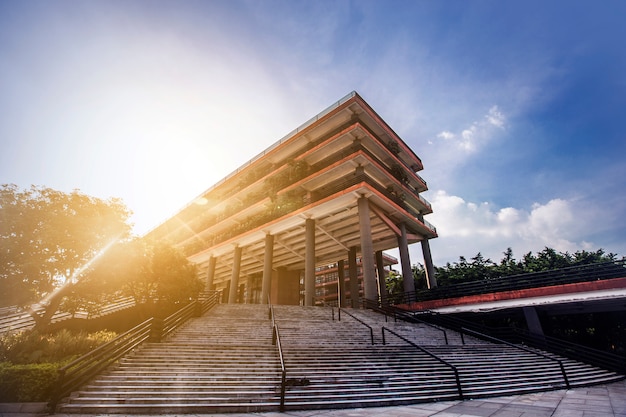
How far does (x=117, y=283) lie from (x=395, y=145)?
78.3ft

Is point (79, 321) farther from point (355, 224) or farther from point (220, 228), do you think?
point (355, 224)

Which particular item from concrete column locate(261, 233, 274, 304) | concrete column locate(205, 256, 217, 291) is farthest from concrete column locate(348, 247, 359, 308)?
concrete column locate(205, 256, 217, 291)

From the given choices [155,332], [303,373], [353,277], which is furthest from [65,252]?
[353,277]

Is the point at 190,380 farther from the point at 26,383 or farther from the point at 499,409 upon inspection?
the point at 499,409

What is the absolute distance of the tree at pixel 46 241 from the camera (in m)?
Answer: 12.3

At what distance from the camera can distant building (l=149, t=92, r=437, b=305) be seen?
2208 cm

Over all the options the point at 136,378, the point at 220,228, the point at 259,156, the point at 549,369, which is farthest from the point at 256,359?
the point at 220,228

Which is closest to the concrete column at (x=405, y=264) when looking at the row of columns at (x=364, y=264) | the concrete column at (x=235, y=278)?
the row of columns at (x=364, y=264)

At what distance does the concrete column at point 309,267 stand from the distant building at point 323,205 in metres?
0.08

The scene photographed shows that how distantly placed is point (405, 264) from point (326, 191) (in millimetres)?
9264

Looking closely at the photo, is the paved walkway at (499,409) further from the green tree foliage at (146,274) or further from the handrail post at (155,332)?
the green tree foliage at (146,274)

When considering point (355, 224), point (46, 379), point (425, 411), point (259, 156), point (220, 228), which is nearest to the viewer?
point (425, 411)

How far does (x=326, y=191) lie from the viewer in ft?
82.3

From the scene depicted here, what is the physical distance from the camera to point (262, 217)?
27.0m
